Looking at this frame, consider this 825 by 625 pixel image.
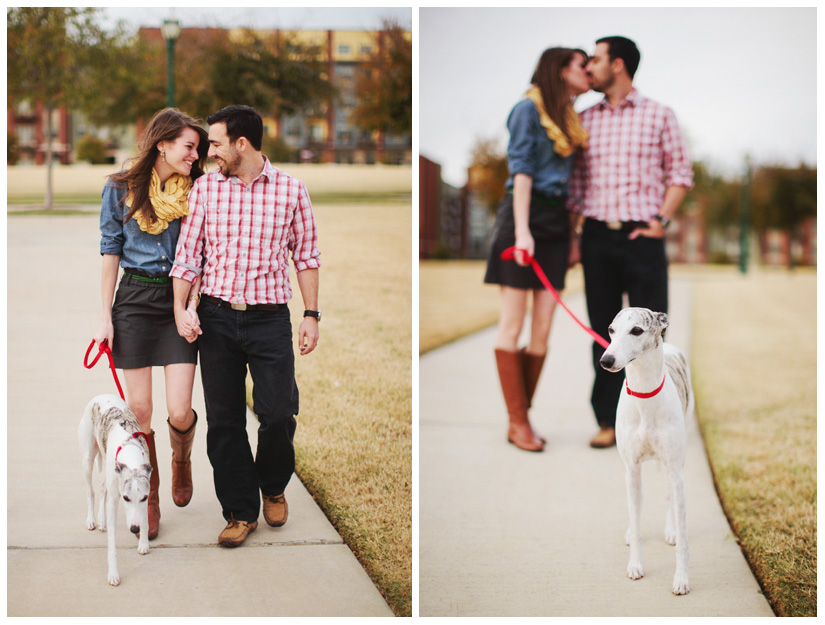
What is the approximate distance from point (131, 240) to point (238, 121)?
0.58 m

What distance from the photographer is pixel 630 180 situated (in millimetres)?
3314

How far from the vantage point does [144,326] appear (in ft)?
9.29

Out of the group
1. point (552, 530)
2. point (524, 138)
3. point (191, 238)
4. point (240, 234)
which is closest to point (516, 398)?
point (552, 530)

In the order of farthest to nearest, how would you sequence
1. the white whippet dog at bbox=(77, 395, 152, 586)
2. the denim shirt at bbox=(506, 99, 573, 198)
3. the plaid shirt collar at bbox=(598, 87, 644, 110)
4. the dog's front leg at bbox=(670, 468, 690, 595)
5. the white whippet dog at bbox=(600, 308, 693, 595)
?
the denim shirt at bbox=(506, 99, 573, 198), the plaid shirt collar at bbox=(598, 87, 644, 110), the dog's front leg at bbox=(670, 468, 690, 595), the white whippet dog at bbox=(77, 395, 152, 586), the white whippet dog at bbox=(600, 308, 693, 595)

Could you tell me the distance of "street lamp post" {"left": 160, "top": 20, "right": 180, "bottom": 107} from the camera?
3359 mm

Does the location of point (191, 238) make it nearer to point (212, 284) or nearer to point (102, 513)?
point (212, 284)

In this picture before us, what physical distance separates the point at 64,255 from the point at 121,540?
1.37 metres

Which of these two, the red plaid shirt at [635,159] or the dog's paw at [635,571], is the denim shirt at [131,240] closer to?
the red plaid shirt at [635,159]

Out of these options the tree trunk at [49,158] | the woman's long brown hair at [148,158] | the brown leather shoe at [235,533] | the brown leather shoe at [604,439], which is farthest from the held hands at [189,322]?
the brown leather shoe at [604,439]

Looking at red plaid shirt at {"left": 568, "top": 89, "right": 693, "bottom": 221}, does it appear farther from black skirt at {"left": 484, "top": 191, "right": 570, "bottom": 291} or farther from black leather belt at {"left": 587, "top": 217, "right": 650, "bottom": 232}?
black skirt at {"left": 484, "top": 191, "right": 570, "bottom": 291}

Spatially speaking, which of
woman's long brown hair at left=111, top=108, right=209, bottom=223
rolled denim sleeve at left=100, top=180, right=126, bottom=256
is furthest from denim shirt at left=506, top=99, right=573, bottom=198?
rolled denim sleeve at left=100, top=180, right=126, bottom=256

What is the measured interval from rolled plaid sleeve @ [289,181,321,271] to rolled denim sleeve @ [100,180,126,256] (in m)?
0.62

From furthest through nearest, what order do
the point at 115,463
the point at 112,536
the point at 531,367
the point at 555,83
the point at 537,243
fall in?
1. the point at 531,367
2. the point at 537,243
3. the point at 555,83
4. the point at 112,536
5. the point at 115,463

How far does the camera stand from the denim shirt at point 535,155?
3.81 m
